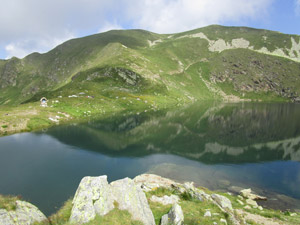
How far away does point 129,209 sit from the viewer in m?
18.2

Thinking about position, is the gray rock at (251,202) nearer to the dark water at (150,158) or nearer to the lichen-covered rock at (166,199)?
the dark water at (150,158)

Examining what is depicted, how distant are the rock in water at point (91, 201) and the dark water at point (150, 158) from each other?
39.0 ft

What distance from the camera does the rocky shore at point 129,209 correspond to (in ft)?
52.3

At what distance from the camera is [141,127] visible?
86.2 metres

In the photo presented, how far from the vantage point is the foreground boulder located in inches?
640

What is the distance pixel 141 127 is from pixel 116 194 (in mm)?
66676

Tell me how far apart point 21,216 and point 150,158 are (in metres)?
38.0

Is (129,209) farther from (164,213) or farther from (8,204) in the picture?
(8,204)

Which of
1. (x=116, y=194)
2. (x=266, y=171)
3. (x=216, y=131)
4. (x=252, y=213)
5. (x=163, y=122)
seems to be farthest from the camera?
(x=163, y=122)

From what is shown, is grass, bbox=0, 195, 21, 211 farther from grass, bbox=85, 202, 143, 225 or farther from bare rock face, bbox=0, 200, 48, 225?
grass, bbox=85, 202, 143, 225

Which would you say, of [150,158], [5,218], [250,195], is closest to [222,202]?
[250,195]

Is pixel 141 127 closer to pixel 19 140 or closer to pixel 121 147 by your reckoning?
pixel 121 147

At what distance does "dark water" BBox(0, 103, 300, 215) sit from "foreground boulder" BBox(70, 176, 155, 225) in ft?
39.1

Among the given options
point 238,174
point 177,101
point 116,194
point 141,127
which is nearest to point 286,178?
point 238,174
